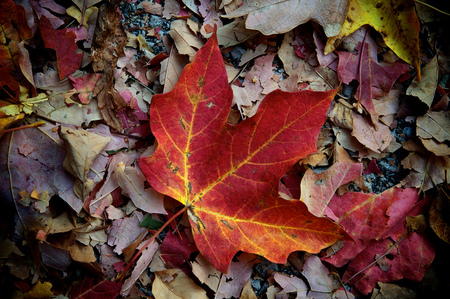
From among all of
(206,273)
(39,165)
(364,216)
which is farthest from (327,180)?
(39,165)

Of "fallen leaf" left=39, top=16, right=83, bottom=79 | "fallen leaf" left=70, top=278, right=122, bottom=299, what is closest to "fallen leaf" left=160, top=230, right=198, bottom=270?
"fallen leaf" left=70, top=278, right=122, bottom=299

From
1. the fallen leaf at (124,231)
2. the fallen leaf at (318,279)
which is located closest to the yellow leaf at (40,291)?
the fallen leaf at (124,231)

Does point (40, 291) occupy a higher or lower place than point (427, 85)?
lower

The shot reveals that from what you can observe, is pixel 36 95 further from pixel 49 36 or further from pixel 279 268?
pixel 279 268

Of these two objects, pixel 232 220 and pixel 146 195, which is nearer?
pixel 232 220

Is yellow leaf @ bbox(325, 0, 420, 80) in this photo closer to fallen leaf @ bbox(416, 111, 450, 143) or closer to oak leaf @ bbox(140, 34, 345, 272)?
fallen leaf @ bbox(416, 111, 450, 143)

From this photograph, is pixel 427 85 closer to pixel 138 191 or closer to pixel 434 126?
pixel 434 126

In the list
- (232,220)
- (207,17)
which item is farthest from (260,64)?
(232,220)
